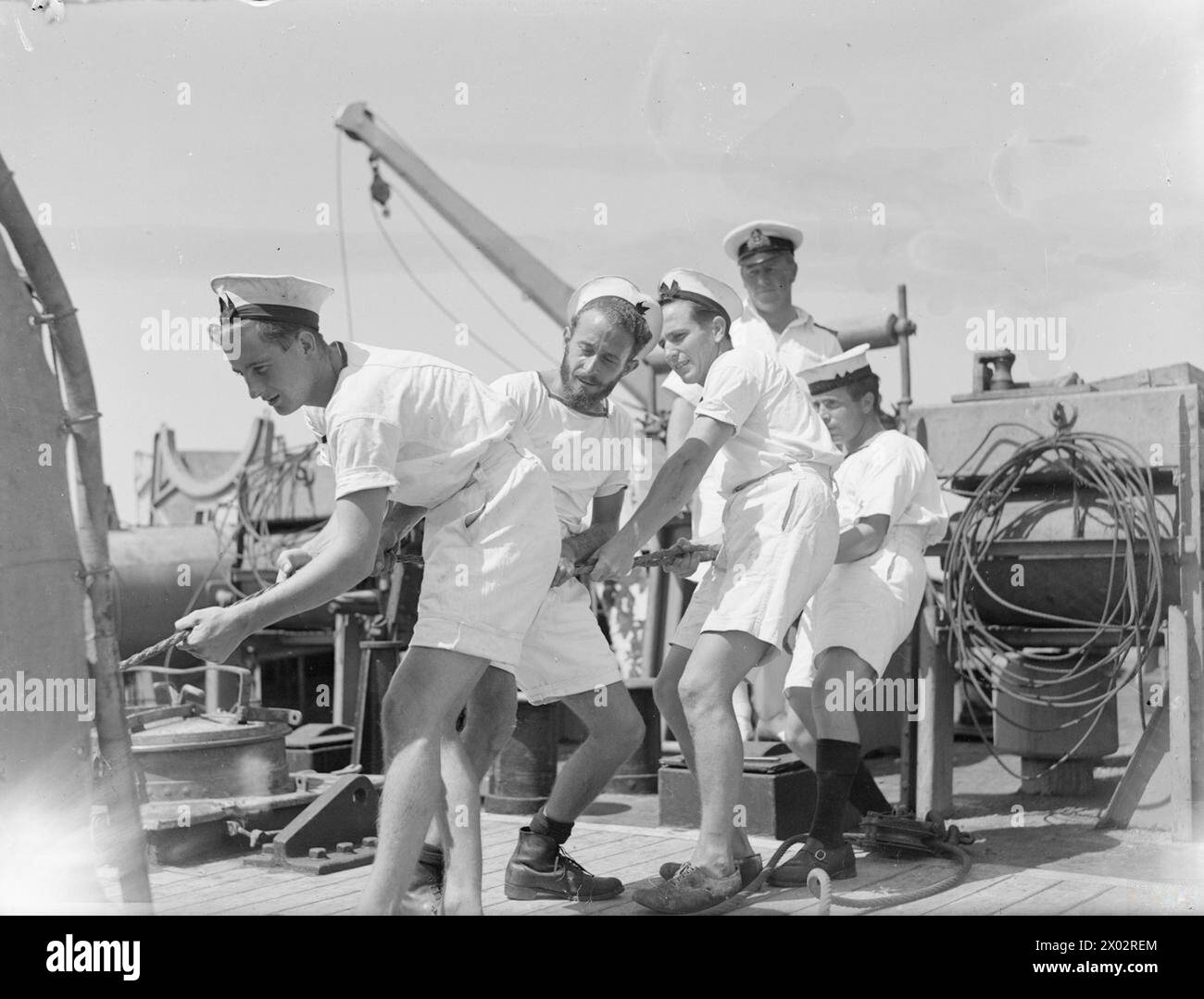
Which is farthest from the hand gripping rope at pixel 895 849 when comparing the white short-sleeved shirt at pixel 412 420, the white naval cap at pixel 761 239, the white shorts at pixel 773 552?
the white naval cap at pixel 761 239

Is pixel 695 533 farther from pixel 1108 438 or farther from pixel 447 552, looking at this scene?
pixel 447 552

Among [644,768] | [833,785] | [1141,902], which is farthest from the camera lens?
[644,768]

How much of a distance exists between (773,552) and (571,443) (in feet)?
2.34

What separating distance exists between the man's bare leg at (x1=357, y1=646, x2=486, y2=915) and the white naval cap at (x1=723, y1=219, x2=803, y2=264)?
2.96 metres

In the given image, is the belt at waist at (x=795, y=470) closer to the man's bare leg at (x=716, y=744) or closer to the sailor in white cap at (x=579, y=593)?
the sailor in white cap at (x=579, y=593)

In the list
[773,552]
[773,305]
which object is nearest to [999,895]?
[773,552]

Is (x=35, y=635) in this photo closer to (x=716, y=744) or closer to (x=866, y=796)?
(x=716, y=744)

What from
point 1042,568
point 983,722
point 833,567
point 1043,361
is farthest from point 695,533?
point 983,722

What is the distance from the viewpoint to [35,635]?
3.58 m

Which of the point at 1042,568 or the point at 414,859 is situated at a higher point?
the point at 1042,568

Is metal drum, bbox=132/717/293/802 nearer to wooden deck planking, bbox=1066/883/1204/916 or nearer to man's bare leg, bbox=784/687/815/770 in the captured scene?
man's bare leg, bbox=784/687/815/770

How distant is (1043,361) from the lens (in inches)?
243

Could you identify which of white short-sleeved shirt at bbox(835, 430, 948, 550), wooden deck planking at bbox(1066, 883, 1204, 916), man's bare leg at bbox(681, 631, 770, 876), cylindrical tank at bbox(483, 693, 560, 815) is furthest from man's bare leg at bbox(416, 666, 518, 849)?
cylindrical tank at bbox(483, 693, 560, 815)
